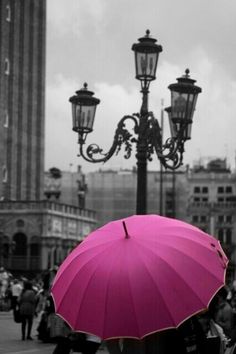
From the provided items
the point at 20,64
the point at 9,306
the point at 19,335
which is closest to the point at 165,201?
the point at 20,64

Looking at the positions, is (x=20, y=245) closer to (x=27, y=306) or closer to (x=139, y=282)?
(x=27, y=306)

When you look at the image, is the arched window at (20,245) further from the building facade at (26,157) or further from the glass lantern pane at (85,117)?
the glass lantern pane at (85,117)

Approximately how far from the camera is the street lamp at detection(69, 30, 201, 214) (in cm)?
1529

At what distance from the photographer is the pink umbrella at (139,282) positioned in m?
5.13

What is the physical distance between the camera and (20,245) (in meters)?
66.4

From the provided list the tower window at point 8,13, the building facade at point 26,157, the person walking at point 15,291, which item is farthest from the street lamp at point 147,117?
the tower window at point 8,13

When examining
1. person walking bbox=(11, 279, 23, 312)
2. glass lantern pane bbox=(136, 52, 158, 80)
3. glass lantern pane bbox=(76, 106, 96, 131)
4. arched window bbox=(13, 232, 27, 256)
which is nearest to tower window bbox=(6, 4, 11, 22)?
arched window bbox=(13, 232, 27, 256)

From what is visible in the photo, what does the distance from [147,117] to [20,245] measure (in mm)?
51876

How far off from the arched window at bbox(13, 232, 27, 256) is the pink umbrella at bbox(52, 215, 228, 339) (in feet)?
200

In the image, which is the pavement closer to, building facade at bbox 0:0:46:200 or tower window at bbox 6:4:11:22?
building facade at bbox 0:0:46:200

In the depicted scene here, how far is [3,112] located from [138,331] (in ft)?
204

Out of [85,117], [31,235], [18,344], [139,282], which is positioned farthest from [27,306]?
[31,235]

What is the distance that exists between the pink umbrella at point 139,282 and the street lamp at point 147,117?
946cm

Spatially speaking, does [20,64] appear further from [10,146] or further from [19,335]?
[19,335]
